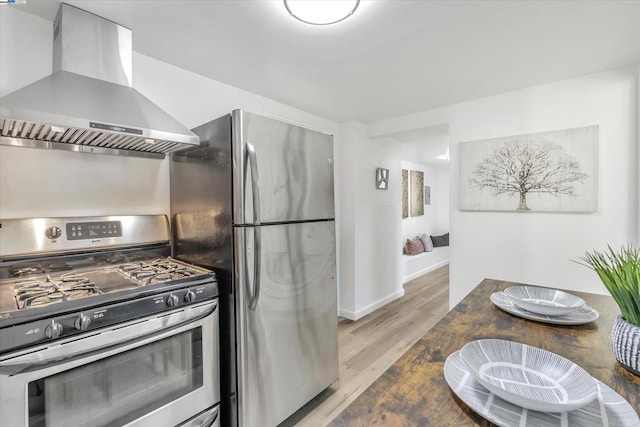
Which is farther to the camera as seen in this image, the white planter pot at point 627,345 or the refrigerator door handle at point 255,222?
the refrigerator door handle at point 255,222

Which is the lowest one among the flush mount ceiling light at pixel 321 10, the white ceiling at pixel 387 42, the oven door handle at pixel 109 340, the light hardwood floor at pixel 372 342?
the light hardwood floor at pixel 372 342

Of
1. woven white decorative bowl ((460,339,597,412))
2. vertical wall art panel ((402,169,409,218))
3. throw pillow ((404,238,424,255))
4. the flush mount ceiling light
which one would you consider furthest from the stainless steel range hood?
throw pillow ((404,238,424,255))

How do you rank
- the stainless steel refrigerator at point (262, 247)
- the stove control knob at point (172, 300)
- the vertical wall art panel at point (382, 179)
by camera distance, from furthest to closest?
the vertical wall art panel at point (382, 179), the stainless steel refrigerator at point (262, 247), the stove control knob at point (172, 300)

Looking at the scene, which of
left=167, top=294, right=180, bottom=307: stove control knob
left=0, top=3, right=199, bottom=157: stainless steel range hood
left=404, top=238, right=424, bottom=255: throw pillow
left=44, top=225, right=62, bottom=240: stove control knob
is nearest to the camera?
left=0, top=3, right=199, bottom=157: stainless steel range hood

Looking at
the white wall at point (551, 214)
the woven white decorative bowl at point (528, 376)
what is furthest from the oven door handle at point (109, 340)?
the white wall at point (551, 214)

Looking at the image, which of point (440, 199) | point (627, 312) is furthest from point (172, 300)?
point (440, 199)

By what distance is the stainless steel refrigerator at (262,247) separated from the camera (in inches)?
59.4

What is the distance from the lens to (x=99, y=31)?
1.48 meters

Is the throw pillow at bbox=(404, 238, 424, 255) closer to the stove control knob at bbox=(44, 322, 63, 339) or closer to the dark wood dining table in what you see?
the dark wood dining table

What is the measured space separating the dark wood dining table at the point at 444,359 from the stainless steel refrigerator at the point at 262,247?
895mm

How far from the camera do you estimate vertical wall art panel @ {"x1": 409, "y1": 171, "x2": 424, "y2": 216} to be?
576 centimetres

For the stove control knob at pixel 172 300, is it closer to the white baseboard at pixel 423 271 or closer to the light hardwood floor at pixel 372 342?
the light hardwood floor at pixel 372 342

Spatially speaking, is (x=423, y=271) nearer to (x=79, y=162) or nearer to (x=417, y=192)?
(x=417, y=192)

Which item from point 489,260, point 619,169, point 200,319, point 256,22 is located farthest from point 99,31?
point 619,169
